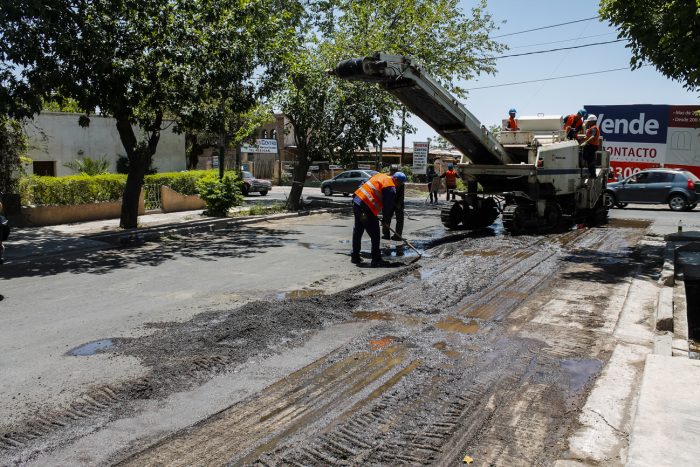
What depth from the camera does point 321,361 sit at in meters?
5.63

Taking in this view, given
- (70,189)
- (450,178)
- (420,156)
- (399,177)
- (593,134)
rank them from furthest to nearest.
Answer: (420,156)
(450,178)
(70,189)
(593,134)
(399,177)

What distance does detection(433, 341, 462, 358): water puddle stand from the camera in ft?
19.1

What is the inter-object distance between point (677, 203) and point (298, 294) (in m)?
20.0

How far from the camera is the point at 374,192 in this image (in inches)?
412

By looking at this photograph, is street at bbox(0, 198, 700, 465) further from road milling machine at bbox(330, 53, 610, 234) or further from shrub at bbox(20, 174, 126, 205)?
shrub at bbox(20, 174, 126, 205)

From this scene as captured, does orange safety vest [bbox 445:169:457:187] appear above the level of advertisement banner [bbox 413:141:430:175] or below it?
below

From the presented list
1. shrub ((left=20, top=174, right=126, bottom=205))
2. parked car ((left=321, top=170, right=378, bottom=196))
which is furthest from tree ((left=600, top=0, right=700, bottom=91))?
parked car ((left=321, top=170, right=378, bottom=196))

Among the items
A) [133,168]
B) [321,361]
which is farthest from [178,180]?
[321,361]

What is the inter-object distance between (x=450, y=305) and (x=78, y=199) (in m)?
13.7

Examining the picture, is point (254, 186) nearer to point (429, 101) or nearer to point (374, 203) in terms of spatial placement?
point (429, 101)

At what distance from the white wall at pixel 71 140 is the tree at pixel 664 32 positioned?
18.7m

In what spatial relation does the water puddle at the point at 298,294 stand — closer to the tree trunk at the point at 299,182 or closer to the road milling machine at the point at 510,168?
the road milling machine at the point at 510,168

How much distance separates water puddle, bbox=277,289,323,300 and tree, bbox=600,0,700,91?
6899mm

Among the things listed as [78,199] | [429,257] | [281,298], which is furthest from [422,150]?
→ [281,298]
